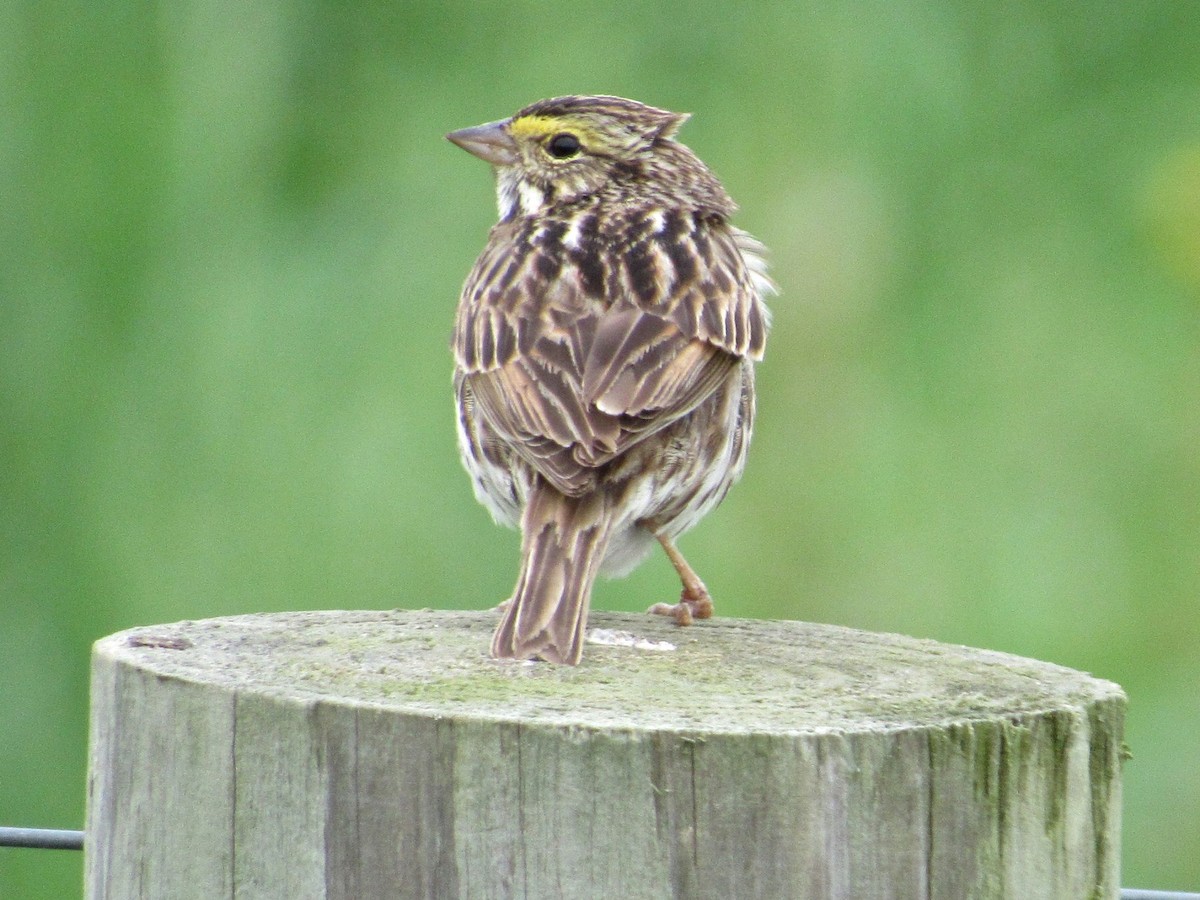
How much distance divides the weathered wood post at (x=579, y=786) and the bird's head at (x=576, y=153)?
1.84 metres

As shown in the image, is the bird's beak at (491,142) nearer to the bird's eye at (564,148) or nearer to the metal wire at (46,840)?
the bird's eye at (564,148)

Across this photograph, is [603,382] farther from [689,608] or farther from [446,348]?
[446,348]

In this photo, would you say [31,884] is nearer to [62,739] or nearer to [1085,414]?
[62,739]

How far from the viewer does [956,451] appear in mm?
4824

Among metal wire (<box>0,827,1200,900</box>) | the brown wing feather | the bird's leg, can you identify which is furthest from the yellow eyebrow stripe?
metal wire (<box>0,827,1200,900</box>)

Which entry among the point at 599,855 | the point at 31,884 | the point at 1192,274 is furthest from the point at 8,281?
the point at 599,855

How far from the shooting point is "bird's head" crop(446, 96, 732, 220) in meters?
3.68

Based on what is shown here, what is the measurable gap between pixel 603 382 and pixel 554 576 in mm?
364

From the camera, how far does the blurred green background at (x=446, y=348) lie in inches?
186

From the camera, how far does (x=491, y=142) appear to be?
3.75 meters

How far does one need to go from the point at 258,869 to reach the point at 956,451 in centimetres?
337

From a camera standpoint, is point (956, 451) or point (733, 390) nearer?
point (733, 390)

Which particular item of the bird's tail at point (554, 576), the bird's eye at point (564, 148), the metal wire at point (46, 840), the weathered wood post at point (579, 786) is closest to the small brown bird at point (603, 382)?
the bird's tail at point (554, 576)

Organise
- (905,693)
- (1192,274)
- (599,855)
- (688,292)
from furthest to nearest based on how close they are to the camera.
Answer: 1. (1192,274)
2. (688,292)
3. (905,693)
4. (599,855)
